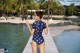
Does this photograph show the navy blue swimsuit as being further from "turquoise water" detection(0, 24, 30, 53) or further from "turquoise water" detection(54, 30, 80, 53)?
"turquoise water" detection(54, 30, 80, 53)

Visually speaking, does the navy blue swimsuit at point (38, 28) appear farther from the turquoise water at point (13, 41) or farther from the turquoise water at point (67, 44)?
the turquoise water at point (67, 44)

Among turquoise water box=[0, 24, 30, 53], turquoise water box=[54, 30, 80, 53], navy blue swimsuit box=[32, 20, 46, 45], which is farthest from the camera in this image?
turquoise water box=[0, 24, 30, 53]

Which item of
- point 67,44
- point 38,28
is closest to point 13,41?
point 67,44

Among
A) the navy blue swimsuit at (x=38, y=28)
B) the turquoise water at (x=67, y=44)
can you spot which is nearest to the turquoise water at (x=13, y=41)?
the turquoise water at (x=67, y=44)

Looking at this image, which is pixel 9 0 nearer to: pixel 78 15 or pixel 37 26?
pixel 78 15

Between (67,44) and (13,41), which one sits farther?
(13,41)

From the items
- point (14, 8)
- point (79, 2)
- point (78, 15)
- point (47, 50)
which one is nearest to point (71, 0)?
point (79, 2)

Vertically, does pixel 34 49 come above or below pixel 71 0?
above

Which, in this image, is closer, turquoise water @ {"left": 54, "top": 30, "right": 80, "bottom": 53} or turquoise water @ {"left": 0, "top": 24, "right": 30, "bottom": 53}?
turquoise water @ {"left": 54, "top": 30, "right": 80, "bottom": 53}

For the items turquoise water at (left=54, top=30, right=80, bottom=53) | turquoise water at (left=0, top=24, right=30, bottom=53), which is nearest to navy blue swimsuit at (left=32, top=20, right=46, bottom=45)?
turquoise water at (left=0, top=24, right=30, bottom=53)

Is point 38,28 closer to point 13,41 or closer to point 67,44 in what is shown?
point 67,44

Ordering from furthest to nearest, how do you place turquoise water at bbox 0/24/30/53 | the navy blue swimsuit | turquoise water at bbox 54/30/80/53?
turquoise water at bbox 0/24/30/53 → turquoise water at bbox 54/30/80/53 → the navy blue swimsuit

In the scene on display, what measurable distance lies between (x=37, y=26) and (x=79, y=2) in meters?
112

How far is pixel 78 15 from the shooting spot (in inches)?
3674
